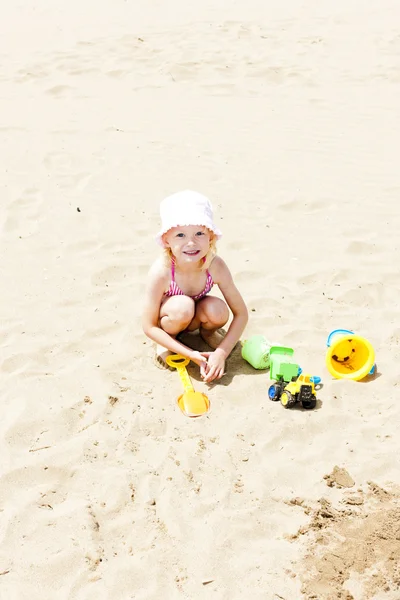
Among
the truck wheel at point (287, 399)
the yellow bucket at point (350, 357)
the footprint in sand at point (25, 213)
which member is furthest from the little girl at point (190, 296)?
the footprint in sand at point (25, 213)

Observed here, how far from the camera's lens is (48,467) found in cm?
292

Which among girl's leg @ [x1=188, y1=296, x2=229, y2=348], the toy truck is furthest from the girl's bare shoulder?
the toy truck

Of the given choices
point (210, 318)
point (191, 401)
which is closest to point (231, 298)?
point (210, 318)

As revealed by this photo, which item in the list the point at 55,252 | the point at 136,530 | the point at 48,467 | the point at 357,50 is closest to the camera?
the point at 136,530

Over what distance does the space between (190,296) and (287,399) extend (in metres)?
0.83

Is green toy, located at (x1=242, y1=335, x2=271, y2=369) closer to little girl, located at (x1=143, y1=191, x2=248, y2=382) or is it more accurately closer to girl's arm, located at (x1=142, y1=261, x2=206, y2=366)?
little girl, located at (x1=143, y1=191, x2=248, y2=382)

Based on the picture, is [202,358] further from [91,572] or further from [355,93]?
[355,93]

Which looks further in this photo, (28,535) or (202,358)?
(202,358)

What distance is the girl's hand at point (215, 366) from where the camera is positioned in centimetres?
349

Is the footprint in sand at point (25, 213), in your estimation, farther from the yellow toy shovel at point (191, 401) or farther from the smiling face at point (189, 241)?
the yellow toy shovel at point (191, 401)

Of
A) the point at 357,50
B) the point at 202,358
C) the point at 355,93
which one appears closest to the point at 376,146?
the point at 355,93

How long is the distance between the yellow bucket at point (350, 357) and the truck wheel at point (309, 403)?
310 mm

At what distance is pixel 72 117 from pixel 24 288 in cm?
358

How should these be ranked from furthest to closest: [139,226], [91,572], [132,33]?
[132,33] → [139,226] → [91,572]
